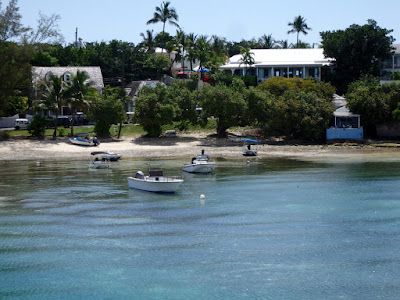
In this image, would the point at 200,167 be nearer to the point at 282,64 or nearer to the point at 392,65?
the point at 282,64

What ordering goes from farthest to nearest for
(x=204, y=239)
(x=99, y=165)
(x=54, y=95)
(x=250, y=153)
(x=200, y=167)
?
(x=54, y=95), (x=250, y=153), (x=99, y=165), (x=200, y=167), (x=204, y=239)

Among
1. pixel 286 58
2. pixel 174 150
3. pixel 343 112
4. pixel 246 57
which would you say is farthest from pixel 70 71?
pixel 343 112

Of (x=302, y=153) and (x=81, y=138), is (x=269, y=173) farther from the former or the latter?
(x=81, y=138)

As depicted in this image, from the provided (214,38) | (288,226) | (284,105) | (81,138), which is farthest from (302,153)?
(214,38)

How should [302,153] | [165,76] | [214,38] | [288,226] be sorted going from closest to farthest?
[288,226], [302,153], [165,76], [214,38]

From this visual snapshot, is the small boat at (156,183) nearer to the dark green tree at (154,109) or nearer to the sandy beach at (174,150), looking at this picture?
Result: the sandy beach at (174,150)

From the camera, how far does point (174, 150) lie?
62.8 meters

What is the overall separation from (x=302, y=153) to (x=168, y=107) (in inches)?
673

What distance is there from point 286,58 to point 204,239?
229ft

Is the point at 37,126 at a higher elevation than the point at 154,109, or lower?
lower

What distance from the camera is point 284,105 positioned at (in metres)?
66.6

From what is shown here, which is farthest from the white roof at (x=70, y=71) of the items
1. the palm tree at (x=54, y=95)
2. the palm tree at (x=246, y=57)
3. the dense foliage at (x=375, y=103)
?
the dense foliage at (x=375, y=103)

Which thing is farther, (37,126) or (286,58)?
(286,58)

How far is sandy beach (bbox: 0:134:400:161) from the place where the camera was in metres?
59.3
